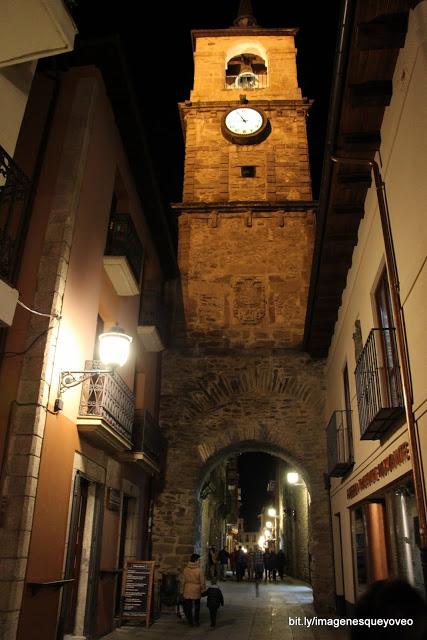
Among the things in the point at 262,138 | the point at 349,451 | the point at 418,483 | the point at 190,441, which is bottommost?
the point at 418,483

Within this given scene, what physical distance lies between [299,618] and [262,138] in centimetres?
1302

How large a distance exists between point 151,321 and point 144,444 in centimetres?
256

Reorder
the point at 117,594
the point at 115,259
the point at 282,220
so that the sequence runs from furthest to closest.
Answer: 1. the point at 282,220
2. the point at 117,594
3. the point at 115,259

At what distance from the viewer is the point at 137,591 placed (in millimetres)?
8914

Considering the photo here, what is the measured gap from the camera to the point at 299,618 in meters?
10.5

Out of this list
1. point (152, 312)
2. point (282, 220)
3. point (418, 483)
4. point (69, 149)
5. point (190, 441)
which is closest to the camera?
point (418, 483)

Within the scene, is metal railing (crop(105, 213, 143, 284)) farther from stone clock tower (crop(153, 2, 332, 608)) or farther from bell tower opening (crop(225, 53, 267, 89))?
bell tower opening (crop(225, 53, 267, 89))

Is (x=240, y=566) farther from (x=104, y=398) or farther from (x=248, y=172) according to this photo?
(x=104, y=398)

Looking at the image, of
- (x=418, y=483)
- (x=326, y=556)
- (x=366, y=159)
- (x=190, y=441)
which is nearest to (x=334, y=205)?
(x=366, y=159)

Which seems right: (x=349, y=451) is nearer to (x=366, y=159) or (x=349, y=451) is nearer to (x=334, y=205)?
(x=334, y=205)

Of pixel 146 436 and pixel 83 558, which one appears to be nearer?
pixel 83 558

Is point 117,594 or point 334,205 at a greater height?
point 334,205

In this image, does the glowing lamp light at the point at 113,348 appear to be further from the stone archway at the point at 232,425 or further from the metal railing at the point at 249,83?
the metal railing at the point at 249,83

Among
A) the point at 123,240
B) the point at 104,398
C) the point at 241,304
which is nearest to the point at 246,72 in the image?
the point at 241,304
